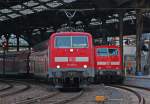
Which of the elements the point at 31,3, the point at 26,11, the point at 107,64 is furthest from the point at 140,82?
the point at 26,11

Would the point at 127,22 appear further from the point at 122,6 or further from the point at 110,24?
the point at 122,6

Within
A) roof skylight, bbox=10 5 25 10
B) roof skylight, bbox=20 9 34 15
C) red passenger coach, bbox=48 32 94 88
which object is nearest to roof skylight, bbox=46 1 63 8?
roof skylight, bbox=10 5 25 10

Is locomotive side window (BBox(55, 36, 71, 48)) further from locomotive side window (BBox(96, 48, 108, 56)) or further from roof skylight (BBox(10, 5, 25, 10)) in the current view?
roof skylight (BBox(10, 5, 25, 10))

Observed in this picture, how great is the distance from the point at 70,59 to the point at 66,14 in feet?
66.4

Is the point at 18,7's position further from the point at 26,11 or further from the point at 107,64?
the point at 107,64

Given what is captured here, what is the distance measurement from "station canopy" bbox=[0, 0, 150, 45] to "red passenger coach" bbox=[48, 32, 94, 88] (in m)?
15.5

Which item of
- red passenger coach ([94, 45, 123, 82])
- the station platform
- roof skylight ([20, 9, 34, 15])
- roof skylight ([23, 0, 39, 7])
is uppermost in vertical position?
roof skylight ([23, 0, 39, 7])

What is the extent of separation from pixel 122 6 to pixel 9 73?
14.3 m

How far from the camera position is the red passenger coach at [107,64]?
36.6 metres

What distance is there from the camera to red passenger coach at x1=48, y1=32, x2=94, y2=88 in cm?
2625

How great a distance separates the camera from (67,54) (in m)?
26.5

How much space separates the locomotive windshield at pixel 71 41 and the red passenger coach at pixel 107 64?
9569mm

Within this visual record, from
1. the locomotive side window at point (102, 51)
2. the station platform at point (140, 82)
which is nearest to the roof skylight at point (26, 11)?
the station platform at point (140, 82)

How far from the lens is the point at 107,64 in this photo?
3675cm
